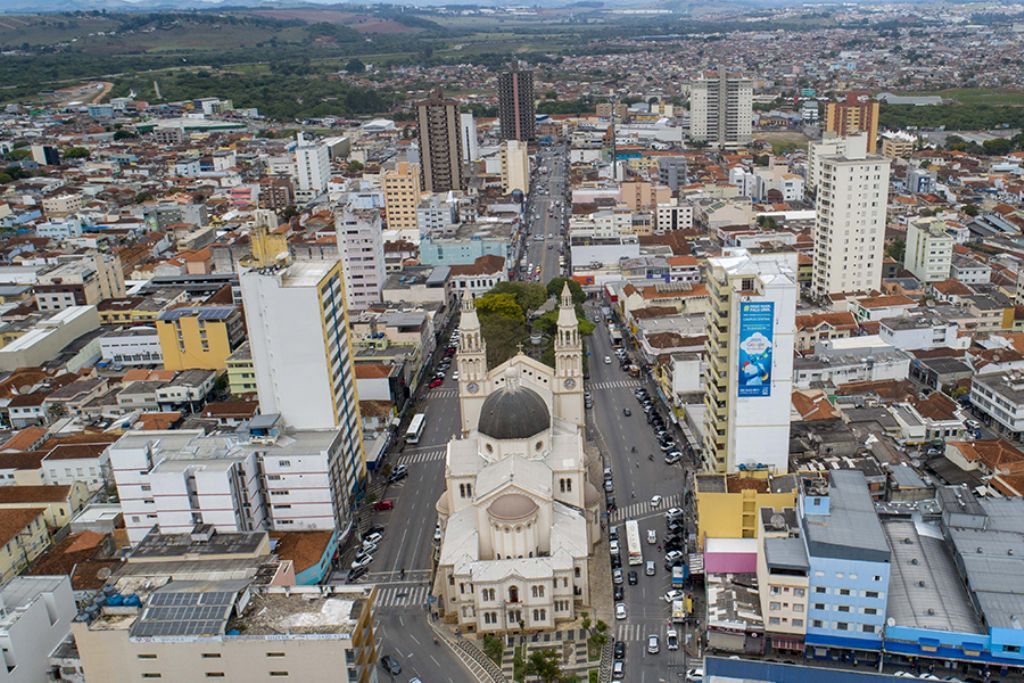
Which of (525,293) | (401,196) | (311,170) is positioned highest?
(401,196)

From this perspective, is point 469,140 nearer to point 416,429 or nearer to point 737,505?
point 416,429

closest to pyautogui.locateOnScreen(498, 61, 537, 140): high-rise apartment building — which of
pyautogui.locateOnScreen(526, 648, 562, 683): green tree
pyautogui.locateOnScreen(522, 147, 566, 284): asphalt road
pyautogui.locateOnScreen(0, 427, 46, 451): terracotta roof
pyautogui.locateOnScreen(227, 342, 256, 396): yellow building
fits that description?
pyautogui.locateOnScreen(522, 147, 566, 284): asphalt road

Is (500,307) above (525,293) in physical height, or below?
above

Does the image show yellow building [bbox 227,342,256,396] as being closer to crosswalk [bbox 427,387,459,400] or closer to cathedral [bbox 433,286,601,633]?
crosswalk [bbox 427,387,459,400]

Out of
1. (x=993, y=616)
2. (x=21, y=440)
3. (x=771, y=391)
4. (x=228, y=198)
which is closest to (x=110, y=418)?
(x=21, y=440)

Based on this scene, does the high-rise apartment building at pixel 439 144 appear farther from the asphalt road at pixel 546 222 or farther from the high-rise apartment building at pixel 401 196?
the asphalt road at pixel 546 222

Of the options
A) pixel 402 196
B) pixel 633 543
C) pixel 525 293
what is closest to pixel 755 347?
pixel 633 543

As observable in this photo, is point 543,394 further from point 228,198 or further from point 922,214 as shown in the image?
point 228,198
